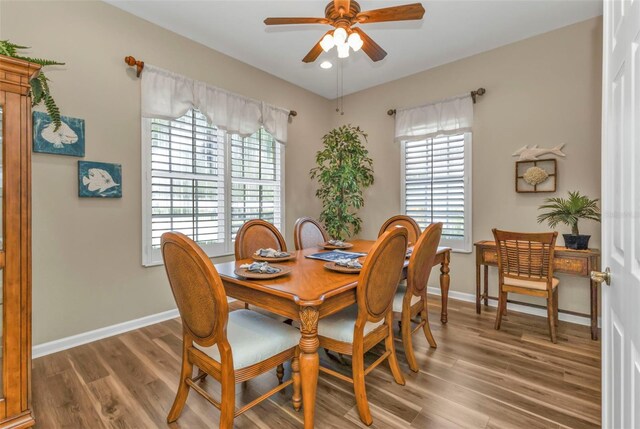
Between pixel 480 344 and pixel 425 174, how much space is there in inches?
85.3

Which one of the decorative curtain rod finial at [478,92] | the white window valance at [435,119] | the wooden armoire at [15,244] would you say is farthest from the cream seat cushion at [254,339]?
the decorative curtain rod finial at [478,92]

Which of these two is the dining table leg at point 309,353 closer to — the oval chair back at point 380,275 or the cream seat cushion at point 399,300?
the oval chair back at point 380,275

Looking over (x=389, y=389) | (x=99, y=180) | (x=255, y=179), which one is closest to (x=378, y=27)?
→ (x=255, y=179)

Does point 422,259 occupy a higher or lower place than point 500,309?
higher

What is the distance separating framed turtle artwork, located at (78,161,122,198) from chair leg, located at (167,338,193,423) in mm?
1755

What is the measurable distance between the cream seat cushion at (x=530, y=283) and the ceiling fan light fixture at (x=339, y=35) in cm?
246

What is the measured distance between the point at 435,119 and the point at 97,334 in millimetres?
4177

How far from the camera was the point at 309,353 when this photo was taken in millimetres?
1455

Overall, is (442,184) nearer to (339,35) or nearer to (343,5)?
(339,35)

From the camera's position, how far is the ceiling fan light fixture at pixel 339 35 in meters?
2.11

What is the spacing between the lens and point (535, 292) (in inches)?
106

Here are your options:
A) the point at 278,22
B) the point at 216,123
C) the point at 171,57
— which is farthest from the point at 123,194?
the point at 278,22

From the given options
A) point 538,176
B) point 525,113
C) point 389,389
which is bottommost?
point 389,389

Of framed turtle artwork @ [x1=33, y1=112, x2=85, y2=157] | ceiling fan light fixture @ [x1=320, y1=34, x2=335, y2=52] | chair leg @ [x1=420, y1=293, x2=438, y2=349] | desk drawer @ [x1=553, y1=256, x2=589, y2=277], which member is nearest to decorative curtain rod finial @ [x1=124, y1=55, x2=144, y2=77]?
framed turtle artwork @ [x1=33, y1=112, x2=85, y2=157]
